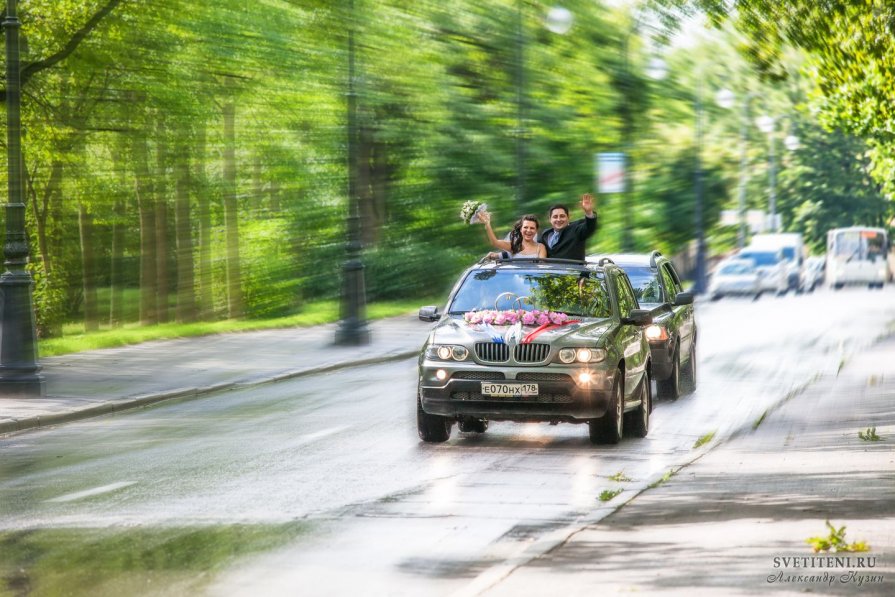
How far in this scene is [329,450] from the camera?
1350 cm

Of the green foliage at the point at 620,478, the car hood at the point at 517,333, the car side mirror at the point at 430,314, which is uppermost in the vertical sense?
the car side mirror at the point at 430,314

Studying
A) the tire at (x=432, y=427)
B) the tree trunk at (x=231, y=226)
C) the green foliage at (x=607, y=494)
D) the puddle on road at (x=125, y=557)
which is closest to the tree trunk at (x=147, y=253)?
the tree trunk at (x=231, y=226)

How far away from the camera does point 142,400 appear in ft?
61.9

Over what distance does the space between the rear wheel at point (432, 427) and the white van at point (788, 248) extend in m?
48.1

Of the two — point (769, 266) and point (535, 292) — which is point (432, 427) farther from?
point (769, 266)

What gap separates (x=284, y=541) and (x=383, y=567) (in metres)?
0.98

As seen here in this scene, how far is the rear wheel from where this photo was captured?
45.8 feet

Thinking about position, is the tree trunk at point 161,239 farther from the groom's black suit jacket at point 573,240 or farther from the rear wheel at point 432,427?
the rear wheel at point 432,427

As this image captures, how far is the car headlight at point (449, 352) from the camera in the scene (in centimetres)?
1356

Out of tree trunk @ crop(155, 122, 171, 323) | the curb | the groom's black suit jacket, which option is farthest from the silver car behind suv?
tree trunk @ crop(155, 122, 171, 323)

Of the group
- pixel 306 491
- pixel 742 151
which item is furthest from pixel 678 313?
pixel 742 151

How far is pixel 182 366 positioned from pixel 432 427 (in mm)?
11126

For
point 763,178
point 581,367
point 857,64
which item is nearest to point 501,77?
point 857,64

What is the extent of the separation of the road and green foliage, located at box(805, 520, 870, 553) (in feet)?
4.47
